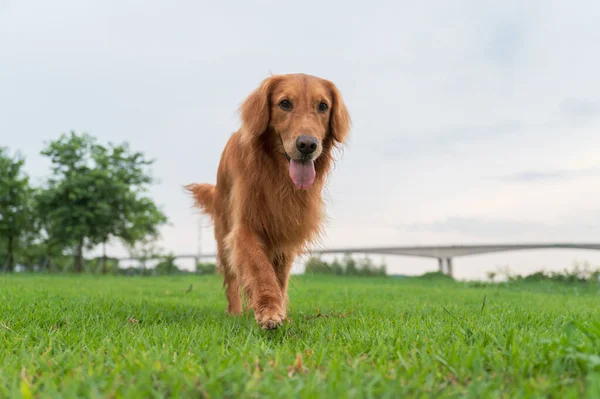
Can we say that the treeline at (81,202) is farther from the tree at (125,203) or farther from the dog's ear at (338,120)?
the dog's ear at (338,120)

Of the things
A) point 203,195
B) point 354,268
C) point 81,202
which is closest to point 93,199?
point 81,202

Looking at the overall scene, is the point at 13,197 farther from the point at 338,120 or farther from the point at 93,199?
the point at 338,120

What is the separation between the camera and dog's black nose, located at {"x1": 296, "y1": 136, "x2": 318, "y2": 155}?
11.6 feet

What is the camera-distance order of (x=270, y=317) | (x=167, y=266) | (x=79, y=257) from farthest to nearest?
(x=167, y=266) → (x=79, y=257) → (x=270, y=317)

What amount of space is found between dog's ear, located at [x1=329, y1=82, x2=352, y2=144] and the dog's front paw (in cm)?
163

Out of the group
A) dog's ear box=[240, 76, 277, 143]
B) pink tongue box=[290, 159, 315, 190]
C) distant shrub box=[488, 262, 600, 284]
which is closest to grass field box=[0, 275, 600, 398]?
pink tongue box=[290, 159, 315, 190]

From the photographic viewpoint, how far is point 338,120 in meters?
Answer: 4.15

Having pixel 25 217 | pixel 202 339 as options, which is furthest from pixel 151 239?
pixel 202 339

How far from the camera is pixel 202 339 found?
278cm

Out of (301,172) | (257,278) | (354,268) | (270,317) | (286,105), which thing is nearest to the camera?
(270,317)

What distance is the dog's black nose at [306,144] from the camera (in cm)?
354

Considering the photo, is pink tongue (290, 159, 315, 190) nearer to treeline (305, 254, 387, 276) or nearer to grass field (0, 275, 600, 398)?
grass field (0, 275, 600, 398)

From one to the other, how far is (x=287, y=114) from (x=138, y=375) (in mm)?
2458

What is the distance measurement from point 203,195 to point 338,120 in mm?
2454
